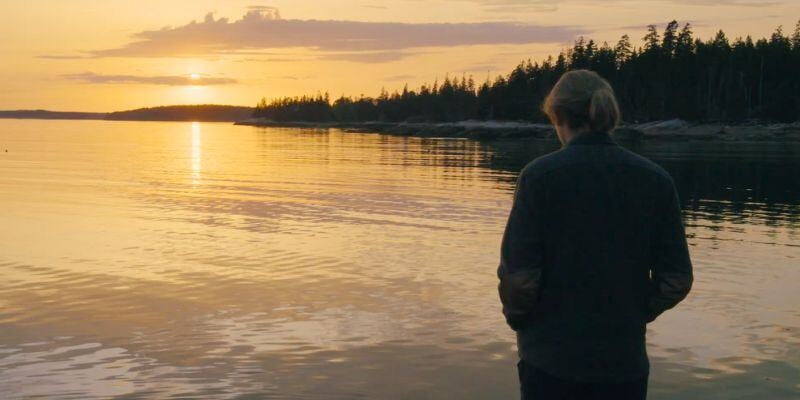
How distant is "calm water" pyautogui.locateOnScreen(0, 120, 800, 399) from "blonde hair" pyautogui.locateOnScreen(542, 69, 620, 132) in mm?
5197

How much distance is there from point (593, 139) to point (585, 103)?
17 cm

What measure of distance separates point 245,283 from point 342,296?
6.17 feet

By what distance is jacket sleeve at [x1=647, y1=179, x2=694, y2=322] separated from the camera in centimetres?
393

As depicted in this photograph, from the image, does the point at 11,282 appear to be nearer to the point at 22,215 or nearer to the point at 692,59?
the point at 22,215

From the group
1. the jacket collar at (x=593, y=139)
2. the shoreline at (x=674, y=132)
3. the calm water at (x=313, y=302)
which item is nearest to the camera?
the jacket collar at (x=593, y=139)

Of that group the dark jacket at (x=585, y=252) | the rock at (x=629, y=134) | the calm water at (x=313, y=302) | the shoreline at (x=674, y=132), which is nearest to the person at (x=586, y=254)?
the dark jacket at (x=585, y=252)

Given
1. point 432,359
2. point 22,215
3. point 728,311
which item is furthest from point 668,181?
point 22,215

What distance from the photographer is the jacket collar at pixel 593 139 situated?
12.8 ft

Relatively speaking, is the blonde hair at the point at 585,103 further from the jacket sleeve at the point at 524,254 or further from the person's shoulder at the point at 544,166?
the jacket sleeve at the point at 524,254

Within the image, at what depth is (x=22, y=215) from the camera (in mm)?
23172

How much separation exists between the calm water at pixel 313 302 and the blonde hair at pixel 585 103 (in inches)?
205

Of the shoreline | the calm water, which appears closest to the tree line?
the shoreline

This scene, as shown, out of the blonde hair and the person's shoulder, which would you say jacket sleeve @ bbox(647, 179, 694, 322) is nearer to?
the blonde hair

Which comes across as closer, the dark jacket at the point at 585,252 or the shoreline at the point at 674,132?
the dark jacket at the point at 585,252
